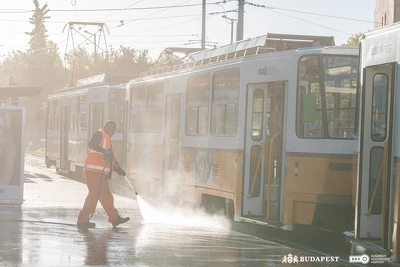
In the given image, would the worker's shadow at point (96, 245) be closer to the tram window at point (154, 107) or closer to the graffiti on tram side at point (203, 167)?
the graffiti on tram side at point (203, 167)

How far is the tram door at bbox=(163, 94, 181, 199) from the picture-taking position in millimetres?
17781

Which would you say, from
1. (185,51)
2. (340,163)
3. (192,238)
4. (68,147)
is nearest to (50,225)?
(192,238)

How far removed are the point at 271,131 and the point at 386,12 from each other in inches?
1590

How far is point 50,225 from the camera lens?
14.7 meters

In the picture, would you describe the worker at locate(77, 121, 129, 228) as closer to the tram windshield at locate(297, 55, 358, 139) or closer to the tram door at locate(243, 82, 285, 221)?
the tram door at locate(243, 82, 285, 221)

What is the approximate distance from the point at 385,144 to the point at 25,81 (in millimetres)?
92744

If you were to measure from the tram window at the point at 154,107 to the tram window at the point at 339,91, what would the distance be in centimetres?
643

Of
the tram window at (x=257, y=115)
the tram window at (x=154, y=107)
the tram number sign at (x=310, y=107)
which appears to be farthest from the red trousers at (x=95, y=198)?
the tram window at (x=154, y=107)

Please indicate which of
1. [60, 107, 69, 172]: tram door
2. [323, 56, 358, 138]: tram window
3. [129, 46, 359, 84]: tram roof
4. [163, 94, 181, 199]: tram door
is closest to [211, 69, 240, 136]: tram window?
[129, 46, 359, 84]: tram roof

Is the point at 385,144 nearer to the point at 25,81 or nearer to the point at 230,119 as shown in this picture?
the point at 230,119

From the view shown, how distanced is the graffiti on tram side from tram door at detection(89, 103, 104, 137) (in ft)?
35.9

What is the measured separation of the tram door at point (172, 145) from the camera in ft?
58.3

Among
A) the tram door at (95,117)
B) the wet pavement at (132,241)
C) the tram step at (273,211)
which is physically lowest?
the wet pavement at (132,241)

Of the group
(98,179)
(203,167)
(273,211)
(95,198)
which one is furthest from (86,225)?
(273,211)
